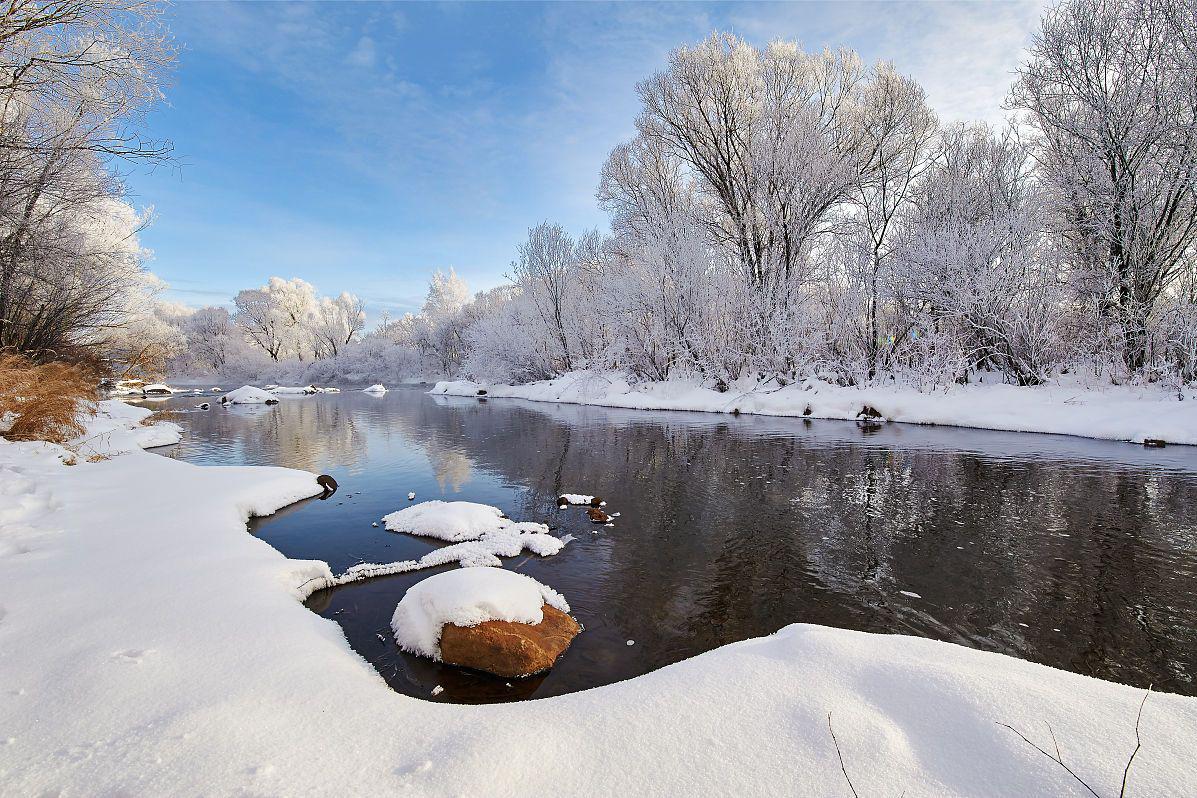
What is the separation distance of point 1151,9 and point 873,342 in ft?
38.2

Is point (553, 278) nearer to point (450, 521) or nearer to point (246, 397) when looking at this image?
point (246, 397)

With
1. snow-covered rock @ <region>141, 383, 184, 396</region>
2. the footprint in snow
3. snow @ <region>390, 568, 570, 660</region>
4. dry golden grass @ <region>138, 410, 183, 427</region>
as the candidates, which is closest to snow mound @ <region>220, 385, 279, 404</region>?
dry golden grass @ <region>138, 410, 183, 427</region>

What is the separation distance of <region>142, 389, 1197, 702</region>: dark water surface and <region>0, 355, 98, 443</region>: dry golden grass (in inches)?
110

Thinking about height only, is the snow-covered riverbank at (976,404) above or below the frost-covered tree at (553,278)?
below

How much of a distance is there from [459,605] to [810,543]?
4662 millimetres

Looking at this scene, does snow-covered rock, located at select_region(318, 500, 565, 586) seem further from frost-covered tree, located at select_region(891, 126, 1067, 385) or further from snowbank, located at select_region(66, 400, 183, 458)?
frost-covered tree, located at select_region(891, 126, 1067, 385)

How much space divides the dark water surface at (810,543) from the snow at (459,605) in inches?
7.2

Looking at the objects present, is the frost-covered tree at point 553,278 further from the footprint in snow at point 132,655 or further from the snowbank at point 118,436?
the footprint in snow at point 132,655

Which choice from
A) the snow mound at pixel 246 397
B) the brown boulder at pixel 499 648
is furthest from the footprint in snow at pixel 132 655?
the snow mound at pixel 246 397

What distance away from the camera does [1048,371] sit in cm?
1672

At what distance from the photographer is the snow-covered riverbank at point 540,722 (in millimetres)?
2113

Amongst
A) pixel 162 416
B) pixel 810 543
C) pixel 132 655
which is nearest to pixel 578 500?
pixel 810 543

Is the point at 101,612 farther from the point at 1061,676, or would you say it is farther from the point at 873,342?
the point at 873,342

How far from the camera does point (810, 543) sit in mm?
6734
